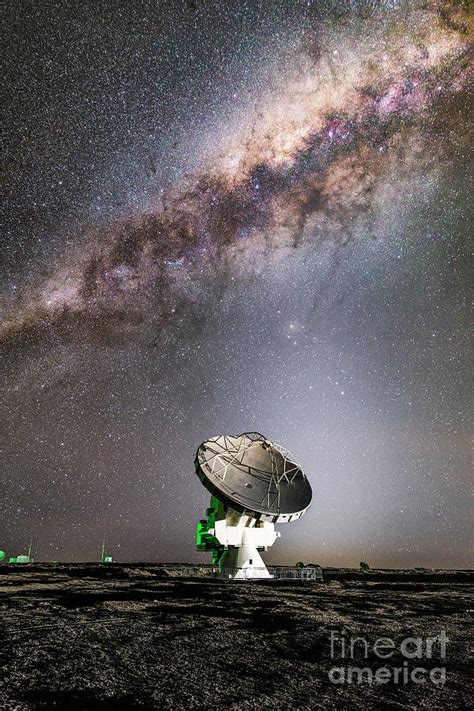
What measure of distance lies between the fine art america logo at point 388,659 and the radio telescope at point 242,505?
2091 cm

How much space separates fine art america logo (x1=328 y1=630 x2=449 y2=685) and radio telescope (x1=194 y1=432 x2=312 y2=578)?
20.9 m

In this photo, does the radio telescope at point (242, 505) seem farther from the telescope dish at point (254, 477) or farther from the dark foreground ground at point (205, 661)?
the dark foreground ground at point (205, 661)

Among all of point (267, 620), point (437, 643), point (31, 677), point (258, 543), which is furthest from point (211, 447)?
point (31, 677)

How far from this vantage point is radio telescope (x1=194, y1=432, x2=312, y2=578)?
29000mm

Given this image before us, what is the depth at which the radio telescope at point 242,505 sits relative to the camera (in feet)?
95.1

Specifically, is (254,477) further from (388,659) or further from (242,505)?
(388,659)

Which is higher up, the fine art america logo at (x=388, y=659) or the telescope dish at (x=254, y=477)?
the telescope dish at (x=254, y=477)

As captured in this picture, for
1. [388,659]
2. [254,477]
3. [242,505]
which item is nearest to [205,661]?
[388,659]

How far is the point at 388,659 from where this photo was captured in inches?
250

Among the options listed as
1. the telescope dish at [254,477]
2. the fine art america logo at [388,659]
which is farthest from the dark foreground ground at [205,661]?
the telescope dish at [254,477]

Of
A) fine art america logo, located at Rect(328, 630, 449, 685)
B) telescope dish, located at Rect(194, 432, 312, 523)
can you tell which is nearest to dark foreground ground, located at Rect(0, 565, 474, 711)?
fine art america logo, located at Rect(328, 630, 449, 685)

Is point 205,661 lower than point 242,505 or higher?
lower

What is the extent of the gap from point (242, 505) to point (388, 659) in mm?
22569

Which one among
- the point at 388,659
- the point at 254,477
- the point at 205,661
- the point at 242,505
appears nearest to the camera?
the point at 205,661
